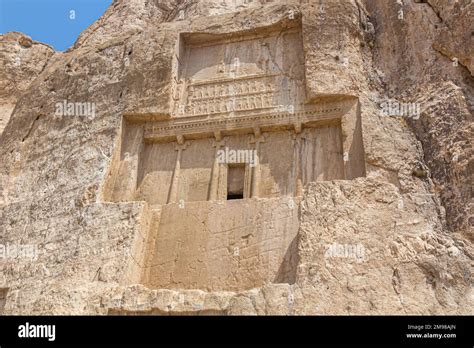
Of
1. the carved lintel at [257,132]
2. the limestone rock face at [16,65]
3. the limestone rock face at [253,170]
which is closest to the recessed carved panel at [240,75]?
the limestone rock face at [253,170]

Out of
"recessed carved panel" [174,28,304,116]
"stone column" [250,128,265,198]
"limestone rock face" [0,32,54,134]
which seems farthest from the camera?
"limestone rock face" [0,32,54,134]

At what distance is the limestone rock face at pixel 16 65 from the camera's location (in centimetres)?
1568

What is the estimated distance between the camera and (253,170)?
934cm

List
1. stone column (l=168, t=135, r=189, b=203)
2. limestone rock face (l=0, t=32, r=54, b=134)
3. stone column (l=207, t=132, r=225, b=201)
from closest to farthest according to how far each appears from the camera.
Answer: stone column (l=207, t=132, r=225, b=201), stone column (l=168, t=135, r=189, b=203), limestone rock face (l=0, t=32, r=54, b=134)

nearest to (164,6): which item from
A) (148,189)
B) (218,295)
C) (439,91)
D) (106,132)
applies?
(106,132)

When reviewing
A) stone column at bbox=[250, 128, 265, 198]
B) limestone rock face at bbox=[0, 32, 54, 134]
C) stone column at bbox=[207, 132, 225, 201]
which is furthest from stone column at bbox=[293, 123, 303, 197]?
limestone rock face at bbox=[0, 32, 54, 134]

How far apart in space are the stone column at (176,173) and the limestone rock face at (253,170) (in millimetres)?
44

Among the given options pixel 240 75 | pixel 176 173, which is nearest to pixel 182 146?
→ pixel 176 173

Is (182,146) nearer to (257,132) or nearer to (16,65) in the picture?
(257,132)

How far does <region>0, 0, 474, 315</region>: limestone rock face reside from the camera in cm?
709

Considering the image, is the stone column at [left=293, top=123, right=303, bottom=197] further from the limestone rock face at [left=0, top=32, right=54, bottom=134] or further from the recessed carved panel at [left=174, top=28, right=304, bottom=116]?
the limestone rock face at [left=0, top=32, right=54, bottom=134]

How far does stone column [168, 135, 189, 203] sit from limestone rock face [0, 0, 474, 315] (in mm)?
44

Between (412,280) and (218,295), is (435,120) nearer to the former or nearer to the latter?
(412,280)

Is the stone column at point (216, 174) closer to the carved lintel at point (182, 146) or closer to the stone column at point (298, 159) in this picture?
the carved lintel at point (182, 146)
